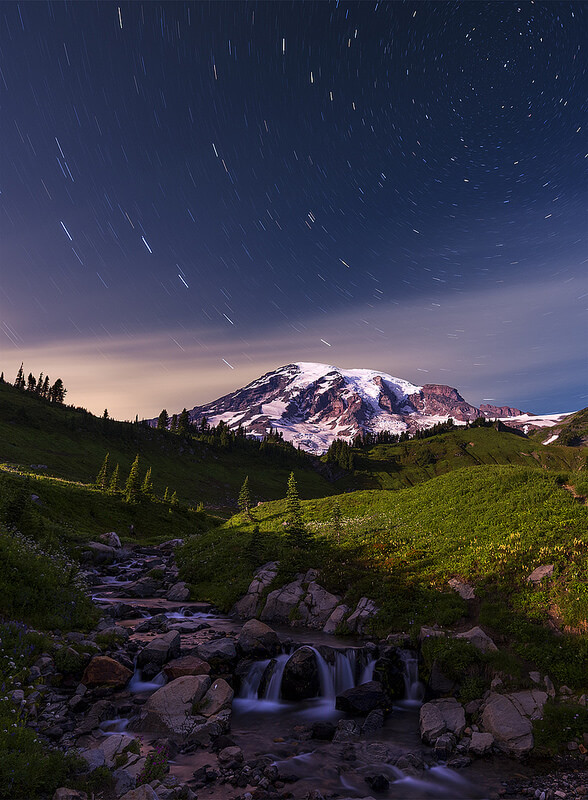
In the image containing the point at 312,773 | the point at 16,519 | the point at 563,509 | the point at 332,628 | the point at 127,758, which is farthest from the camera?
the point at 16,519

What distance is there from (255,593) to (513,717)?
1762cm

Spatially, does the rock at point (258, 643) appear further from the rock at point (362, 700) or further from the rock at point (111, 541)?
the rock at point (111, 541)

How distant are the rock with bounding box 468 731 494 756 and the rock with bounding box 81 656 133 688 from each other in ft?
40.1

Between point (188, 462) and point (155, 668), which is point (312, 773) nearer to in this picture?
point (155, 668)

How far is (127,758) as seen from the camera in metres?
10.4

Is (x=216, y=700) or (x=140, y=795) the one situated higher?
(x=140, y=795)

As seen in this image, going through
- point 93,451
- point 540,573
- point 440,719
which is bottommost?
point 440,719

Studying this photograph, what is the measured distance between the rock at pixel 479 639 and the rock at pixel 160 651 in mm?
12057

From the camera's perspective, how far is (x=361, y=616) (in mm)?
22250

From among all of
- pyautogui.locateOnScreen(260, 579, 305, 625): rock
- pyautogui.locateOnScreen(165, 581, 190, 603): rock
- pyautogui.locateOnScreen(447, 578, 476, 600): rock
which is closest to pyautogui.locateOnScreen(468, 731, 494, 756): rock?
pyautogui.locateOnScreen(447, 578, 476, 600): rock

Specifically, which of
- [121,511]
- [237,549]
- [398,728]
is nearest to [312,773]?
[398,728]

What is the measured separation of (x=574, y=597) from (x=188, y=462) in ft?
616

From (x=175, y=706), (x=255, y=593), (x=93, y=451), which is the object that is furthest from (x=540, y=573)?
(x=93, y=451)

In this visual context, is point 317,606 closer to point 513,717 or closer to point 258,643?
point 258,643
